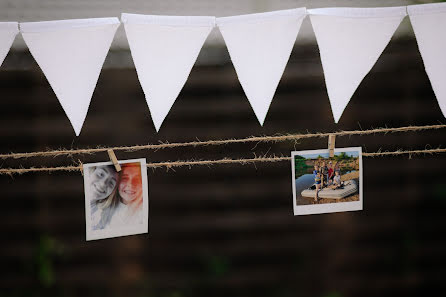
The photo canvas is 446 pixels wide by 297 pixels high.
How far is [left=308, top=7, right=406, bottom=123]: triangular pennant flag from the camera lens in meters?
1.18

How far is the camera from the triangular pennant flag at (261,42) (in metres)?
1.16

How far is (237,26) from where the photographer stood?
1168 mm

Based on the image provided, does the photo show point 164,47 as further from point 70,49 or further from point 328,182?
point 328,182

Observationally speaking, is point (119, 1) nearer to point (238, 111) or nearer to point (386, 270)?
point (238, 111)

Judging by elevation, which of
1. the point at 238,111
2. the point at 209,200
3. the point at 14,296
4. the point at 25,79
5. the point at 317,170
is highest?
the point at 25,79

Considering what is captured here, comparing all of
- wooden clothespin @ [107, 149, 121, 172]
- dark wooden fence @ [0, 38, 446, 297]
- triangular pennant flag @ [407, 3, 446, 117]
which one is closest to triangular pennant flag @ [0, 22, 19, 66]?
wooden clothespin @ [107, 149, 121, 172]

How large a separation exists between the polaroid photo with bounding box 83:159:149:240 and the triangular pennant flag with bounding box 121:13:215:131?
29 centimetres

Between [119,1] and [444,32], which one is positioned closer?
[444,32]

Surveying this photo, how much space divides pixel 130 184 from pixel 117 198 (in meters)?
0.06

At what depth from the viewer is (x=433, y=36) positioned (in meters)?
1.22

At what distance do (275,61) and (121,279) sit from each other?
3.47ft

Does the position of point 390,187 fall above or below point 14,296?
above

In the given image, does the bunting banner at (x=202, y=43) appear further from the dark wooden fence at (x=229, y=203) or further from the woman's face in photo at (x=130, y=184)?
the dark wooden fence at (x=229, y=203)

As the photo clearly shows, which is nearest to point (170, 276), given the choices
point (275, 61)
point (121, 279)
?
point (121, 279)
